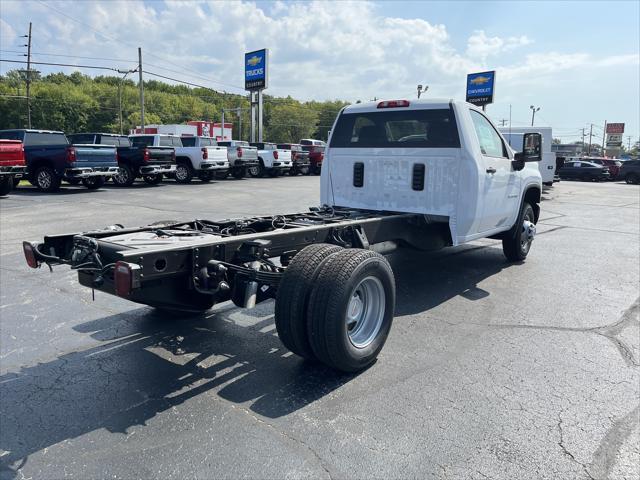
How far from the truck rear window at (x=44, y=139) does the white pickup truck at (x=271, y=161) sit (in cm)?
1090

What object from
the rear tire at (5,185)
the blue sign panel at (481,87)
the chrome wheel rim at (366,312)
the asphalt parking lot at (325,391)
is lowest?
the asphalt parking lot at (325,391)

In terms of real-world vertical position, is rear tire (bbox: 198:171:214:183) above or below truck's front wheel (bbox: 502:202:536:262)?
above

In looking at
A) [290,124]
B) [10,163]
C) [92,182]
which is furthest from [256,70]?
[290,124]

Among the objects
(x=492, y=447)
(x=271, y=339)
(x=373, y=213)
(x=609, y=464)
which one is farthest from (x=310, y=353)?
(x=373, y=213)

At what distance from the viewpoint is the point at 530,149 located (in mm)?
6895

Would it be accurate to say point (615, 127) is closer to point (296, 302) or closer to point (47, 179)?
point (47, 179)

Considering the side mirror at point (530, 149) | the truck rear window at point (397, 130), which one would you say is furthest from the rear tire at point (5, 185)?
the side mirror at point (530, 149)

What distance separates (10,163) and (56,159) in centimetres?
210

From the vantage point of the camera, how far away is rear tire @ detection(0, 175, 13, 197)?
14984 millimetres

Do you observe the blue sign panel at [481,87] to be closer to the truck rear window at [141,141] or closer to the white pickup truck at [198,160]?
the white pickup truck at [198,160]

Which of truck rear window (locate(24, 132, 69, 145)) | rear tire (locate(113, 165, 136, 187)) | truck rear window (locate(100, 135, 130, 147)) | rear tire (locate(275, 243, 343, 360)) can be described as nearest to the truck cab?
rear tire (locate(275, 243, 343, 360))

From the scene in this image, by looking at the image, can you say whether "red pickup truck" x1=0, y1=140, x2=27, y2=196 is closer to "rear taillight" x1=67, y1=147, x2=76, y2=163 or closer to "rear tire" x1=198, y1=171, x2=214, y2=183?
"rear taillight" x1=67, y1=147, x2=76, y2=163

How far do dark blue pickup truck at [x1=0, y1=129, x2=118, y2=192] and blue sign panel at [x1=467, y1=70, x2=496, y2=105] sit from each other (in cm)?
2772

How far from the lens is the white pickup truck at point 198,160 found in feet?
72.7
